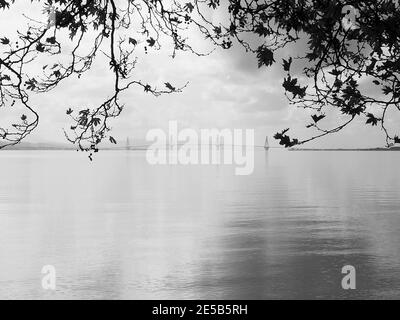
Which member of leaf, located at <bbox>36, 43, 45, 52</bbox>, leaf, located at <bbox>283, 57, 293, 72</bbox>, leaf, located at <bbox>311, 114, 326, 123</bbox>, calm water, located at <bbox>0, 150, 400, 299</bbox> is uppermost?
leaf, located at <bbox>36, 43, 45, 52</bbox>

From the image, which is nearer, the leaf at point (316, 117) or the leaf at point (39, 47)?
the leaf at point (316, 117)

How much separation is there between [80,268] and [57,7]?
38.1 feet

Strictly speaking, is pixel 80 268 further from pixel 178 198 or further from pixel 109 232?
pixel 178 198

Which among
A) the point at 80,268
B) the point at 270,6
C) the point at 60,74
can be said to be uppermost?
the point at 270,6

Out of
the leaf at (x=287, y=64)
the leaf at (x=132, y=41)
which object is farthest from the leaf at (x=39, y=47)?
the leaf at (x=287, y=64)

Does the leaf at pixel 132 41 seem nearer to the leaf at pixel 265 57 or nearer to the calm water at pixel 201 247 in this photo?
the leaf at pixel 265 57

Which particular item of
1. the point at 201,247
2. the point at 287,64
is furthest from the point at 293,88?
the point at 201,247

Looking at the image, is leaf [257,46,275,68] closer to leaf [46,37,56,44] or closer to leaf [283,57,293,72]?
leaf [283,57,293,72]

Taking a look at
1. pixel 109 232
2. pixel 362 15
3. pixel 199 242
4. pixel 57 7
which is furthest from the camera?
pixel 109 232

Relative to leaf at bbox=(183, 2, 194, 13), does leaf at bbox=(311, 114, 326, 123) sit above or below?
below

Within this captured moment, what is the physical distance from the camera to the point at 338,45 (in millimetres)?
10273

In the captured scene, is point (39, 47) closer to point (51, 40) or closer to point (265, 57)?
point (51, 40)

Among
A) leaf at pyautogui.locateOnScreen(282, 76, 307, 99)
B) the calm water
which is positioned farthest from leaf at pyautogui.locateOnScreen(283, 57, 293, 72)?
the calm water
